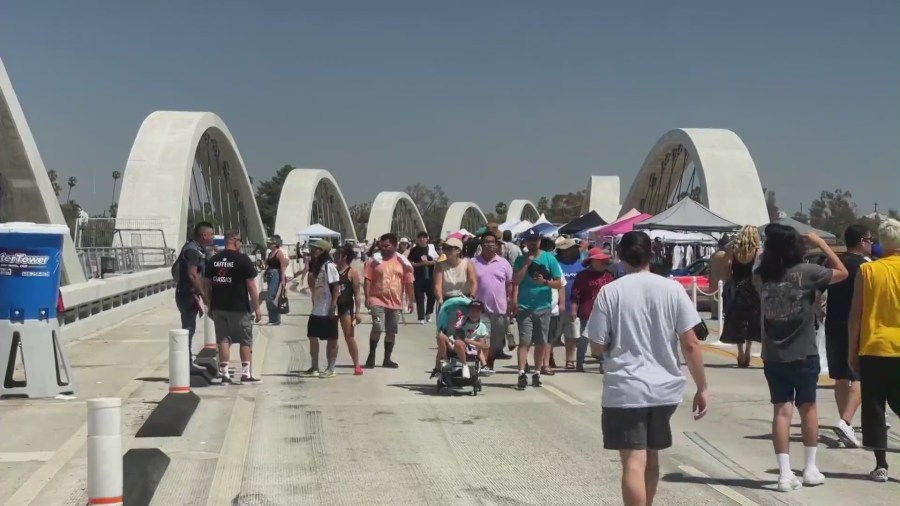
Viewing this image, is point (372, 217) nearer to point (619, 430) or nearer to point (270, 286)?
point (270, 286)

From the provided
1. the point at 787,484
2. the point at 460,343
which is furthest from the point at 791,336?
the point at 460,343

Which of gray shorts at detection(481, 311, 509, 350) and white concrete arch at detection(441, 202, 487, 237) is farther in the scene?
white concrete arch at detection(441, 202, 487, 237)

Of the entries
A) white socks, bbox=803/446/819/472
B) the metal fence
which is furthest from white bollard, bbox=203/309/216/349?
the metal fence

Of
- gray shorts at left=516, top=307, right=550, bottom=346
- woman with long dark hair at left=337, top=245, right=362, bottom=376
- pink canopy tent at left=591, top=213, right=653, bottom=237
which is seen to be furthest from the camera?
pink canopy tent at left=591, top=213, right=653, bottom=237

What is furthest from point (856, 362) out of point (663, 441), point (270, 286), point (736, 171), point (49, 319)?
point (736, 171)

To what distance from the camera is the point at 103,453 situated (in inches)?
221

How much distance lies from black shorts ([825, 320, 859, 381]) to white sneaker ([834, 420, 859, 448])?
41cm

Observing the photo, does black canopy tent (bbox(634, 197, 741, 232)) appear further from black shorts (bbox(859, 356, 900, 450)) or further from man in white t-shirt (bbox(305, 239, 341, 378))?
black shorts (bbox(859, 356, 900, 450))

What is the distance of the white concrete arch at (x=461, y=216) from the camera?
122019mm

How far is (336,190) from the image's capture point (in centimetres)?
8856

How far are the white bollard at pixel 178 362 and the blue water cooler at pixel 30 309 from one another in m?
1.14

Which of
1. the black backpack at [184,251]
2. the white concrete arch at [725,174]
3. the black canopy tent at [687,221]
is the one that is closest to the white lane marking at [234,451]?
the black backpack at [184,251]

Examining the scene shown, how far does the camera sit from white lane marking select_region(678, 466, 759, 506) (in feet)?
21.6

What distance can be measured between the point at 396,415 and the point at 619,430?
16.0 feet
